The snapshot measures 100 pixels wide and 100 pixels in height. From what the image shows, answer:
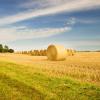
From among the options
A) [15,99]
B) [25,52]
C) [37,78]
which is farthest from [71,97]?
[25,52]

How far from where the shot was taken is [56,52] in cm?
2747

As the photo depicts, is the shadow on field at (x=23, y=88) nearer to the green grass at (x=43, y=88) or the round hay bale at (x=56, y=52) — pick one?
the green grass at (x=43, y=88)

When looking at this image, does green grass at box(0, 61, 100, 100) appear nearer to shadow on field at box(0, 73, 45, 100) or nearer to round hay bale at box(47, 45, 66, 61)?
shadow on field at box(0, 73, 45, 100)

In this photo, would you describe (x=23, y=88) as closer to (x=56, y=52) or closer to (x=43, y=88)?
(x=43, y=88)

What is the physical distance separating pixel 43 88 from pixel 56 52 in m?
16.7

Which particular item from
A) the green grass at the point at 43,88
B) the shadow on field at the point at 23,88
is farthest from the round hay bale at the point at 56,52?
the shadow on field at the point at 23,88

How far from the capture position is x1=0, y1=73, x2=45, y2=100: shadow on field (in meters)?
9.77

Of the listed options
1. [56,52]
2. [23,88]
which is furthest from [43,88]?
[56,52]

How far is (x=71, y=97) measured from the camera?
974cm

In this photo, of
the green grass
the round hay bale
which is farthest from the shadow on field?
the round hay bale

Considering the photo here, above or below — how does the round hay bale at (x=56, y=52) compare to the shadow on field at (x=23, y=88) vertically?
above

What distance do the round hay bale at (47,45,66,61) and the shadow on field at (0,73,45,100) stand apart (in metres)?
14.7

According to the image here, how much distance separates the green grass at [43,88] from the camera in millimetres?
9797

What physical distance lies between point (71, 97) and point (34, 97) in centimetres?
117
